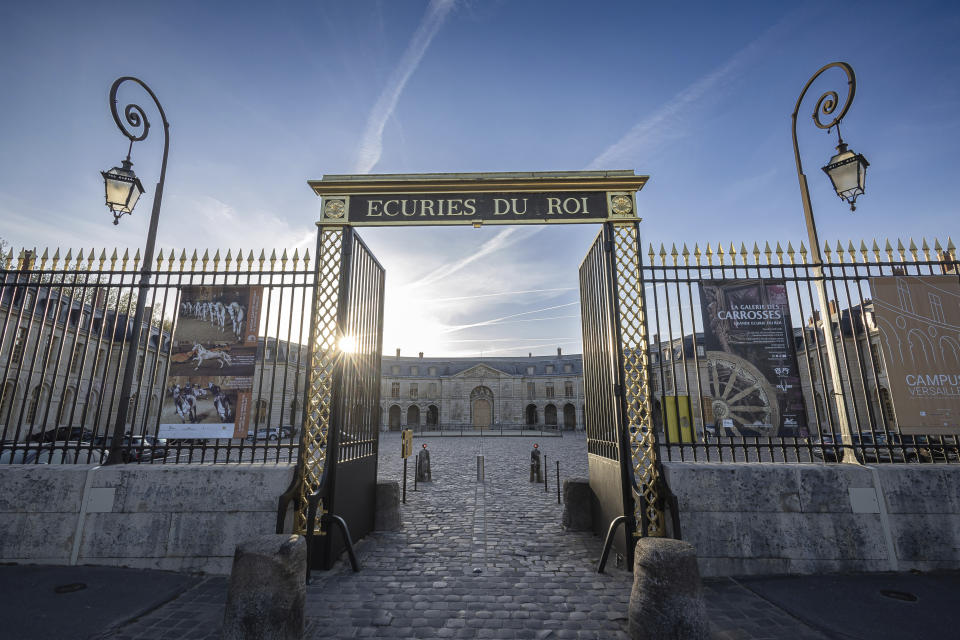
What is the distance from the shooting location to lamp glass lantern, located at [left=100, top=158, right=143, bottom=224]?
619 centimetres

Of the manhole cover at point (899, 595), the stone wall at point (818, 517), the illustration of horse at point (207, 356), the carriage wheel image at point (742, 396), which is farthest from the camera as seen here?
the illustration of horse at point (207, 356)

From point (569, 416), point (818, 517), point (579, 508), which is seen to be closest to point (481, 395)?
point (569, 416)

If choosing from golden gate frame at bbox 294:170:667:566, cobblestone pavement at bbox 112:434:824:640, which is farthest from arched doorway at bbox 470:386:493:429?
golden gate frame at bbox 294:170:667:566

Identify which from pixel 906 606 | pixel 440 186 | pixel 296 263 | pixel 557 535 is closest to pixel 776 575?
pixel 906 606

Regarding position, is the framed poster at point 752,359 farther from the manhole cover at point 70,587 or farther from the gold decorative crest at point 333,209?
the manhole cover at point 70,587

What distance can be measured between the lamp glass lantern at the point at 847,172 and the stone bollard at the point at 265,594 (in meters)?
7.60

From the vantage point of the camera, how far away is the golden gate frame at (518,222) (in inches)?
225

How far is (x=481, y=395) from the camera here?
5916cm

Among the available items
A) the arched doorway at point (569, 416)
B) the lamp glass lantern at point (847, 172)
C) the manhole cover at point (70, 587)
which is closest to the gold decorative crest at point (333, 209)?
the manhole cover at point (70, 587)

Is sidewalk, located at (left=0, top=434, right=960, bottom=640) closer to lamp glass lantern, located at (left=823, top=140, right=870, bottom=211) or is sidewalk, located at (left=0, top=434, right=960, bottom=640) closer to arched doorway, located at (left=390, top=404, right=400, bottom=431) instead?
lamp glass lantern, located at (left=823, top=140, right=870, bottom=211)

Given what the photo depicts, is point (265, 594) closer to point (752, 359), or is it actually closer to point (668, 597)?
point (668, 597)

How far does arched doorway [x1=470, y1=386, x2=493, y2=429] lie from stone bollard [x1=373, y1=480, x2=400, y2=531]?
5139 cm

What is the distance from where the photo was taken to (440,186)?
21.2ft

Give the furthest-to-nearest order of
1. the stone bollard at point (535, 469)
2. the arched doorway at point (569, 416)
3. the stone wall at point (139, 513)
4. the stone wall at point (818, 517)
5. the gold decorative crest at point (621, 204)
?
the arched doorway at point (569, 416) → the stone bollard at point (535, 469) → the gold decorative crest at point (621, 204) → the stone wall at point (139, 513) → the stone wall at point (818, 517)
